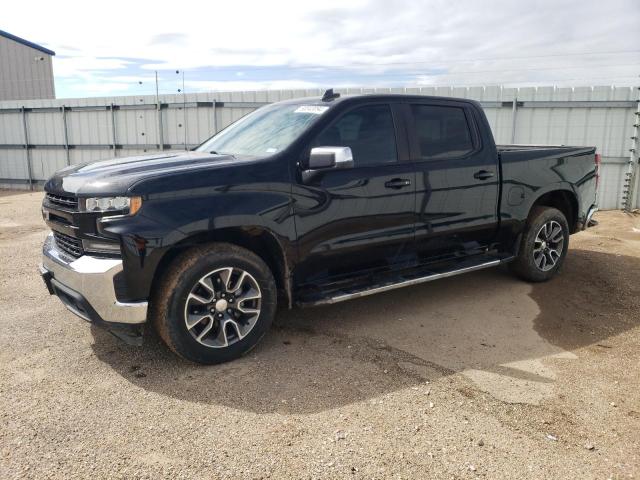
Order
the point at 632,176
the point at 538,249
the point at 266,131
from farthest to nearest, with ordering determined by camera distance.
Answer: the point at 632,176
the point at 538,249
the point at 266,131

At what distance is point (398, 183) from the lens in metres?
4.42

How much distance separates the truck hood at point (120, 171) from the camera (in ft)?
11.4

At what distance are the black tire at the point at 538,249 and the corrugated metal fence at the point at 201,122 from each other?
545 cm

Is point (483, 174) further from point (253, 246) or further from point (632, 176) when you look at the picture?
point (632, 176)

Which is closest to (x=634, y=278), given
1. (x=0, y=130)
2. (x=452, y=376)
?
(x=452, y=376)

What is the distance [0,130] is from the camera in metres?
16.0

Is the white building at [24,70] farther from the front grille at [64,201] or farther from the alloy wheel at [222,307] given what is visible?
the alloy wheel at [222,307]

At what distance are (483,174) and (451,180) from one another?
429 millimetres

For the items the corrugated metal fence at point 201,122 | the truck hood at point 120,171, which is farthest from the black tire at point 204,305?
the corrugated metal fence at point 201,122

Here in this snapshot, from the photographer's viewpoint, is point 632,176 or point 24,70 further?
point 24,70

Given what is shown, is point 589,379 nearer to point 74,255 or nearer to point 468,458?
point 468,458

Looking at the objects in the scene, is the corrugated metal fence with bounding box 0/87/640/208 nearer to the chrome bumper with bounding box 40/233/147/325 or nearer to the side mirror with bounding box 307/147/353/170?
the side mirror with bounding box 307/147/353/170

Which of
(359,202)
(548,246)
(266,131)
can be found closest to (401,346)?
(359,202)

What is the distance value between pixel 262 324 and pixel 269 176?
107 centimetres
